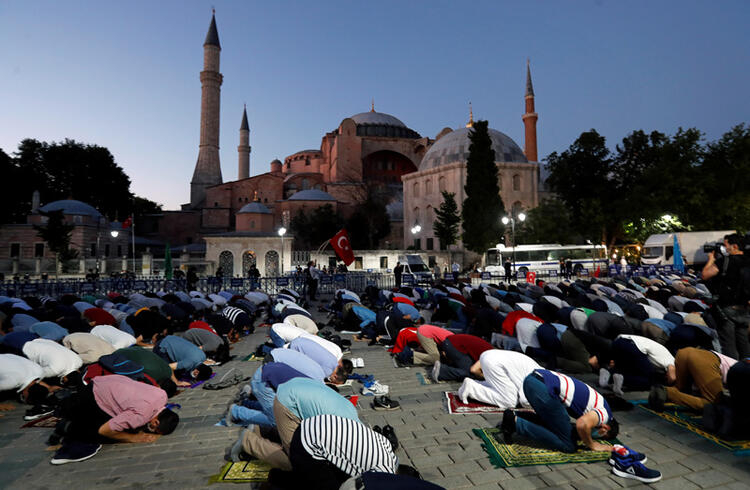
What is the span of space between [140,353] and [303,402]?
119 inches

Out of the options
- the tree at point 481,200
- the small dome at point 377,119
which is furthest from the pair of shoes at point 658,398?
the small dome at point 377,119

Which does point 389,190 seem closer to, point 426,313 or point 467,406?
point 426,313

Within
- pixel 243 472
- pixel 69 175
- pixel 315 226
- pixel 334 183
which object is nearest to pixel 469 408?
pixel 243 472

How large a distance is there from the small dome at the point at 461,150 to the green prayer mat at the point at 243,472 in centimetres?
3444

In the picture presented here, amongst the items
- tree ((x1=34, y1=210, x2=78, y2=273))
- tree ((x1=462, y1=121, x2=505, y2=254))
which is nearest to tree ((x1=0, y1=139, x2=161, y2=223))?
tree ((x1=34, y1=210, x2=78, y2=273))

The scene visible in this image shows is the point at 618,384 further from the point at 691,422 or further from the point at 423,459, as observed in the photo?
the point at 423,459

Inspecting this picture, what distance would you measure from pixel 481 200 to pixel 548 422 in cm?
2797

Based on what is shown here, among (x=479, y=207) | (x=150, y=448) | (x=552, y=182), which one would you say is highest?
(x=552, y=182)

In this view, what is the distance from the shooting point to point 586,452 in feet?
11.6

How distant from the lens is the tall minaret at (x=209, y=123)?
137 feet

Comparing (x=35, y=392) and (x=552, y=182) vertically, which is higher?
(x=552, y=182)

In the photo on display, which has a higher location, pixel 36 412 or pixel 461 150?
pixel 461 150

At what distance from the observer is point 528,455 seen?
3.49 m

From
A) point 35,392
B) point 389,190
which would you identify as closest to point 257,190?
point 389,190
